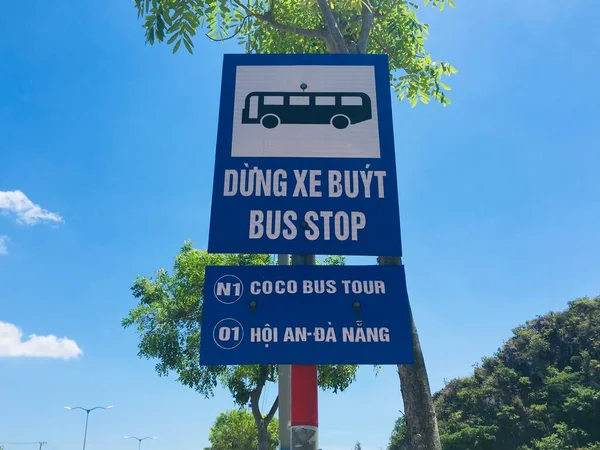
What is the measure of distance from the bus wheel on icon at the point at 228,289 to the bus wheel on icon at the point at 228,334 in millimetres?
151

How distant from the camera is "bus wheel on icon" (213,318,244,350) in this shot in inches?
146

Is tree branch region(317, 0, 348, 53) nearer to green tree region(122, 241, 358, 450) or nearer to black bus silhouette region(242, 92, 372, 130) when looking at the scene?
black bus silhouette region(242, 92, 372, 130)

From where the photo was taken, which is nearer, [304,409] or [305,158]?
[304,409]

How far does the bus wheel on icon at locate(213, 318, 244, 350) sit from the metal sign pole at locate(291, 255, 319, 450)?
0.45 m

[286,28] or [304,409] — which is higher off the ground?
[286,28]

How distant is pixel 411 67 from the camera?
863 centimetres

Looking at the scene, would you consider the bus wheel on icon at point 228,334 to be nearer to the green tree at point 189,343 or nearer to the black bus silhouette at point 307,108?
Result: the black bus silhouette at point 307,108

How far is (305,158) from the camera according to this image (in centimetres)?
446

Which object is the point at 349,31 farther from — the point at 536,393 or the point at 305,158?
the point at 536,393

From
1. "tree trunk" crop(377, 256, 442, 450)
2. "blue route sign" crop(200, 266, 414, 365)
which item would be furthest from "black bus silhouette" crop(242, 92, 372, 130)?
"tree trunk" crop(377, 256, 442, 450)

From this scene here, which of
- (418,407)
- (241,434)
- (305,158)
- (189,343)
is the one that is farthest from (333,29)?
(241,434)

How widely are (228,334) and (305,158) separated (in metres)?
1.58

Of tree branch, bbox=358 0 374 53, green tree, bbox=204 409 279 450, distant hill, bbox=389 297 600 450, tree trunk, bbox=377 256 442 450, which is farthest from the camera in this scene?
distant hill, bbox=389 297 600 450

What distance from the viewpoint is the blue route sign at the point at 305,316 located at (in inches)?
145
